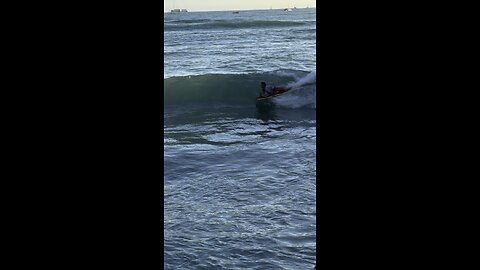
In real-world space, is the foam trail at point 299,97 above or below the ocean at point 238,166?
above

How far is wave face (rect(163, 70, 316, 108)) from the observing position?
Result: 14086mm

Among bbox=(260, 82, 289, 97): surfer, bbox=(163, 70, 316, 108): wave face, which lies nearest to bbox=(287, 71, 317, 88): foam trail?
bbox=(163, 70, 316, 108): wave face

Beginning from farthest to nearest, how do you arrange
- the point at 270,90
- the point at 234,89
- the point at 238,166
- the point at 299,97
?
1. the point at 234,89
2. the point at 270,90
3. the point at 299,97
4. the point at 238,166

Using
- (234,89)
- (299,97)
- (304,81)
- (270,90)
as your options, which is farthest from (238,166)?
(304,81)

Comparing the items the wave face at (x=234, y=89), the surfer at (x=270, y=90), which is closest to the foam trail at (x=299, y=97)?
the wave face at (x=234, y=89)

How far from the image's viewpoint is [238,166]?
802cm

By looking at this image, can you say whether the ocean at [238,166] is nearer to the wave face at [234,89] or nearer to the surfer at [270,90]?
the wave face at [234,89]

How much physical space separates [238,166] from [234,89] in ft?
24.7

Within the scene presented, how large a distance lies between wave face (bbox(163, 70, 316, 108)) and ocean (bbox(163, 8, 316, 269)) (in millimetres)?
25

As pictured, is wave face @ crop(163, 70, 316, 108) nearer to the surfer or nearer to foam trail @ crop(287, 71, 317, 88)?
foam trail @ crop(287, 71, 317, 88)

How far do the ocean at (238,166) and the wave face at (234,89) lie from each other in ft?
0.08

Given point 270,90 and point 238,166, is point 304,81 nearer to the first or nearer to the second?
point 270,90

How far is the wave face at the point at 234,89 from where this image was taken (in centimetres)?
1409
